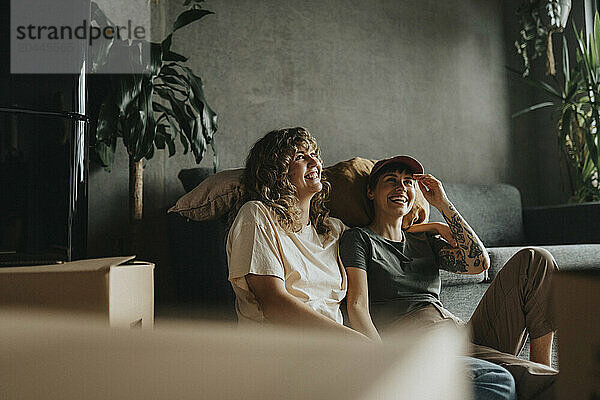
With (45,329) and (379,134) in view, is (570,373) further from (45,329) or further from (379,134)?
(379,134)

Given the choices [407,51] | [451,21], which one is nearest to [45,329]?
[407,51]

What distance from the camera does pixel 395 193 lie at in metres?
2.00

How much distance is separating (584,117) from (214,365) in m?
3.80

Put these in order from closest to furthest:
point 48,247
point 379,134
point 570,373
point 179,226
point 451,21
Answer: point 570,373 < point 48,247 < point 179,226 < point 379,134 < point 451,21

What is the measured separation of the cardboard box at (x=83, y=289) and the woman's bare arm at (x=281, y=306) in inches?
26.1

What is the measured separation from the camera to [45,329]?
0.47ft

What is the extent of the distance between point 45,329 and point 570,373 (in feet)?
0.65

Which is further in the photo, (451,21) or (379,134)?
(451,21)

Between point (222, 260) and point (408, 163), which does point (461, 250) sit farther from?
point (222, 260)

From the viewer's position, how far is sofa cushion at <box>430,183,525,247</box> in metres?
3.16

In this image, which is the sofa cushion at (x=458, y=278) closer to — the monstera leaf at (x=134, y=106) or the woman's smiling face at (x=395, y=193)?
the woman's smiling face at (x=395, y=193)

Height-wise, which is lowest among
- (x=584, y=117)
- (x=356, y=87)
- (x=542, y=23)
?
(x=584, y=117)

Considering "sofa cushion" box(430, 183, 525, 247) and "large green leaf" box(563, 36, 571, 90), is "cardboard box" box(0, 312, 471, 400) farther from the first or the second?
"large green leaf" box(563, 36, 571, 90)

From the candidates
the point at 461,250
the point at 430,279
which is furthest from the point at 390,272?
the point at 461,250
